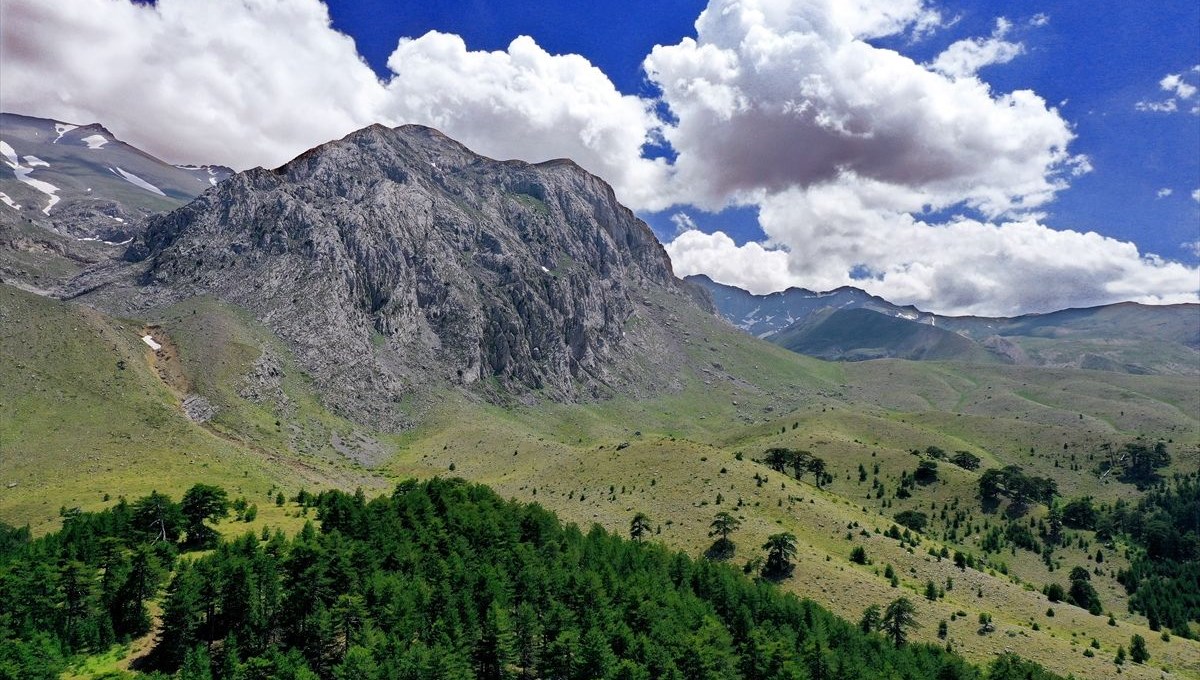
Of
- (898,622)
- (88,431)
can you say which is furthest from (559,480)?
(88,431)

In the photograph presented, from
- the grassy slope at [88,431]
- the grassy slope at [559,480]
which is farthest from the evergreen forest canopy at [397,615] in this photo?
the grassy slope at [88,431]

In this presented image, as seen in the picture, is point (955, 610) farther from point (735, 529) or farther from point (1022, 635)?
point (735, 529)

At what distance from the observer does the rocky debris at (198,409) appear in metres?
180

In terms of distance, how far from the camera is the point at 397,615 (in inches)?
2349

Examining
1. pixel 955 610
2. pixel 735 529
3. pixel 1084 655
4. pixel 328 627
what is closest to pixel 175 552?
pixel 328 627

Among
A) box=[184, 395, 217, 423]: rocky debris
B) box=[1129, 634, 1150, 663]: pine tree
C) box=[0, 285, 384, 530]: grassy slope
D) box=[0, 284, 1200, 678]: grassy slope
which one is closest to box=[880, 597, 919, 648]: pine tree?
box=[0, 284, 1200, 678]: grassy slope

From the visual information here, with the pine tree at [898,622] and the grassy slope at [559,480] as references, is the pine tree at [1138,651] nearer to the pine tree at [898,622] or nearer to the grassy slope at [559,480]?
the grassy slope at [559,480]

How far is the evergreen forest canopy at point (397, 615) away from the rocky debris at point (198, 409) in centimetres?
10674

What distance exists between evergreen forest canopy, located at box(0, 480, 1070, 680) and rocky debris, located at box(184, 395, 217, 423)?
350 ft

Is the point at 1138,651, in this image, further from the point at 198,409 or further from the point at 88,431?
the point at 198,409

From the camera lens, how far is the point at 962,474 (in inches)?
7367

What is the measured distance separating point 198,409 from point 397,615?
6317 inches

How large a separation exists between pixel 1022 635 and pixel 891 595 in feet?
51.5

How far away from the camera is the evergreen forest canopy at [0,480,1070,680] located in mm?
56094
